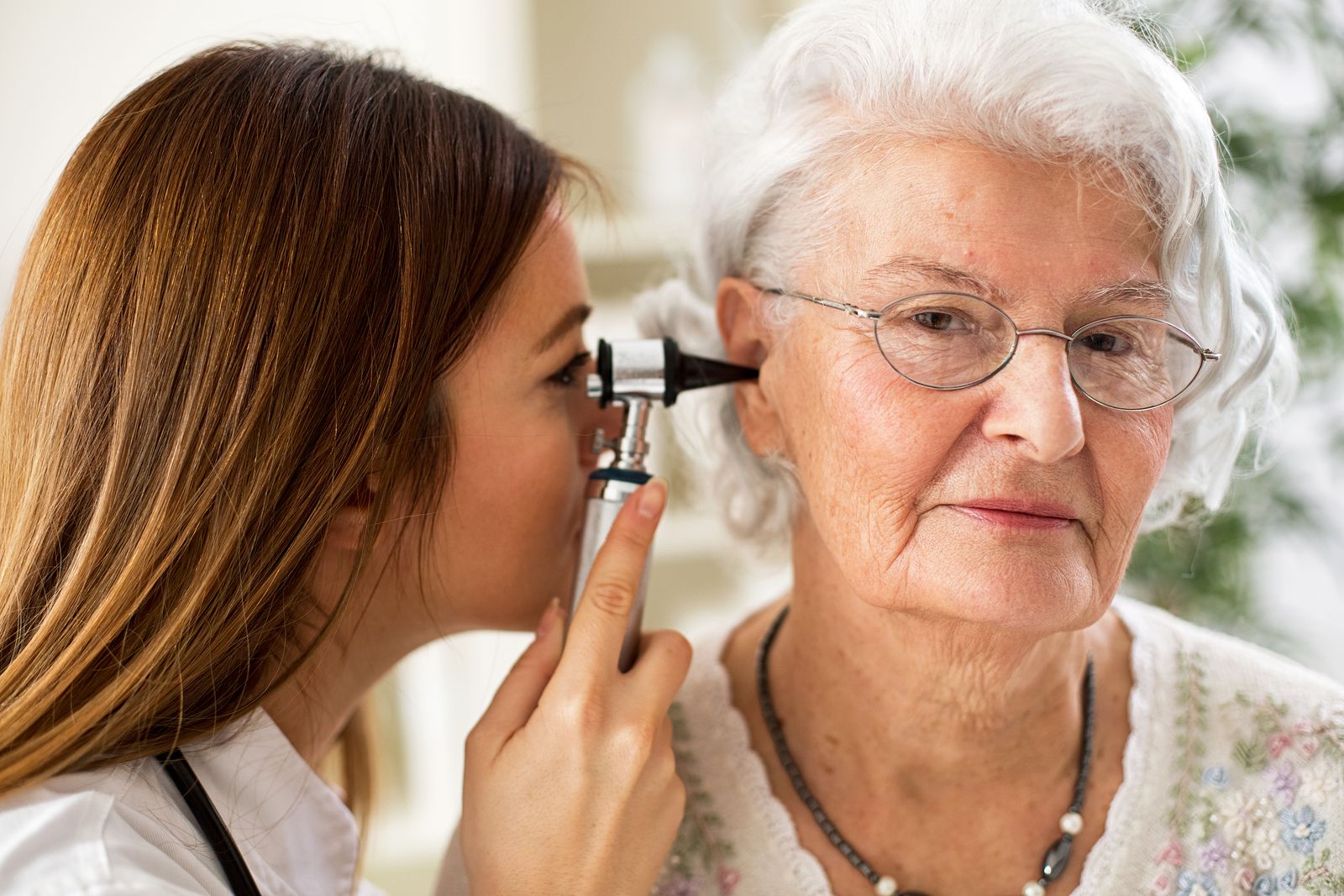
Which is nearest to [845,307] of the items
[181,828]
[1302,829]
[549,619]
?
[549,619]

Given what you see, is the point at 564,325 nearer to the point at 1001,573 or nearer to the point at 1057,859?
→ the point at 1001,573

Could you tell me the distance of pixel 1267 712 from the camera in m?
1.31

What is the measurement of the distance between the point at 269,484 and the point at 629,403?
404mm

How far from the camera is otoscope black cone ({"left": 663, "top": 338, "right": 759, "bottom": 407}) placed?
1.32 m

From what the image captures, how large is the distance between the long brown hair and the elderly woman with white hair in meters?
0.41

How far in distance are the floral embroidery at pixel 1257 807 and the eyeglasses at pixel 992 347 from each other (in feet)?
1.35

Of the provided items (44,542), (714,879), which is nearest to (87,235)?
(44,542)

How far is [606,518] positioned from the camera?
1319 millimetres

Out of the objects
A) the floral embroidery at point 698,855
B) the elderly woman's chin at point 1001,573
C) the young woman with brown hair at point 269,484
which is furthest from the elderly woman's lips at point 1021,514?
the floral embroidery at point 698,855

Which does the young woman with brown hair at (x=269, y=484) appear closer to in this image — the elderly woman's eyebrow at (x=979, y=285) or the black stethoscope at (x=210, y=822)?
the black stethoscope at (x=210, y=822)

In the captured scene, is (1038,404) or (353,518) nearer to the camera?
(1038,404)

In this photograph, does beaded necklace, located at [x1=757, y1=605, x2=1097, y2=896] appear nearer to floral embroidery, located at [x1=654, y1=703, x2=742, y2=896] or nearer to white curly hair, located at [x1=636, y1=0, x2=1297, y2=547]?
floral embroidery, located at [x1=654, y1=703, x2=742, y2=896]

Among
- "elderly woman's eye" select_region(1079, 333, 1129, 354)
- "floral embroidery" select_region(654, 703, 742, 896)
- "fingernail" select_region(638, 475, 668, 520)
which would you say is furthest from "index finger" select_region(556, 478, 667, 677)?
"elderly woman's eye" select_region(1079, 333, 1129, 354)

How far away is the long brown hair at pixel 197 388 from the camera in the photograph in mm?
1108
